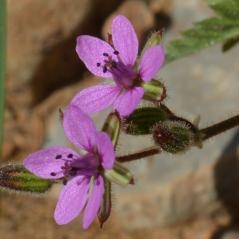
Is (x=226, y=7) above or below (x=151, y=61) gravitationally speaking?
below

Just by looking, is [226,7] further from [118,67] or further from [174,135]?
[174,135]

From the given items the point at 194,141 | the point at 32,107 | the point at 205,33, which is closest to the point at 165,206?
the point at 32,107

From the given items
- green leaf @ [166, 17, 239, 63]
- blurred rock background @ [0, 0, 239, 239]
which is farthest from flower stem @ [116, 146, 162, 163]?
blurred rock background @ [0, 0, 239, 239]

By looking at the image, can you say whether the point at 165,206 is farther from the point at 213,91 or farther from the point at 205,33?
the point at 205,33

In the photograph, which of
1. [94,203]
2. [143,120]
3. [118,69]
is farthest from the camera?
[118,69]

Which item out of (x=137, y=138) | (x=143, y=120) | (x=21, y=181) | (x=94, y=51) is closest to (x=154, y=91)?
(x=143, y=120)

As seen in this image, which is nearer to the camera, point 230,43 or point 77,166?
point 77,166
